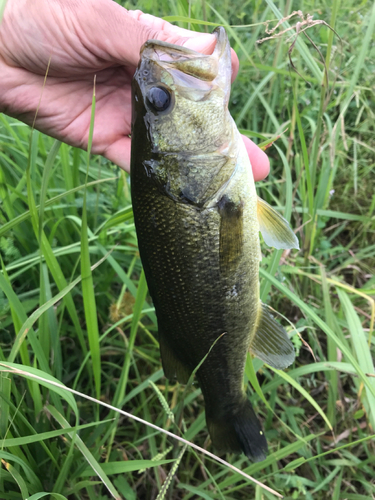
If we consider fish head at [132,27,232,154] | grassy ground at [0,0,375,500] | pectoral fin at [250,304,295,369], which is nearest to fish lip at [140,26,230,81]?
fish head at [132,27,232,154]

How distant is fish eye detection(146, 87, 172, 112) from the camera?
1.39 metres

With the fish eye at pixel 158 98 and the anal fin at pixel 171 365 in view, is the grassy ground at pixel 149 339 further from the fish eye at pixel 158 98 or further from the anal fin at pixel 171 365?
the fish eye at pixel 158 98

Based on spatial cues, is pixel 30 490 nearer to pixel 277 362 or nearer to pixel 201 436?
pixel 201 436

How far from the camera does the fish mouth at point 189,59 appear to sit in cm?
137

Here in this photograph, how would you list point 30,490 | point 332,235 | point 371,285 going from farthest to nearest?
point 332,235 → point 371,285 → point 30,490

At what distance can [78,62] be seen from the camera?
1798mm

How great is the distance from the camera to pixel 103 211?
8.01 feet

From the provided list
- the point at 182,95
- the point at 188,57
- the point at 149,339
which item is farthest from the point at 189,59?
the point at 149,339

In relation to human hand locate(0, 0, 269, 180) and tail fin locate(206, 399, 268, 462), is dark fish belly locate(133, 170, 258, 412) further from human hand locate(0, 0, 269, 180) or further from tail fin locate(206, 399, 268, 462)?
human hand locate(0, 0, 269, 180)

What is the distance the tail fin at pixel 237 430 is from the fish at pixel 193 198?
374mm

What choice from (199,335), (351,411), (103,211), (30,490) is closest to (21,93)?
(103,211)

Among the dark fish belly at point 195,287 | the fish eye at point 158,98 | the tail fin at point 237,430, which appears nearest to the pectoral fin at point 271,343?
the dark fish belly at point 195,287

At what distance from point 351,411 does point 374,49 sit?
2.66 meters

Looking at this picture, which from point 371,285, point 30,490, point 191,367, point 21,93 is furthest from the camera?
point 371,285
